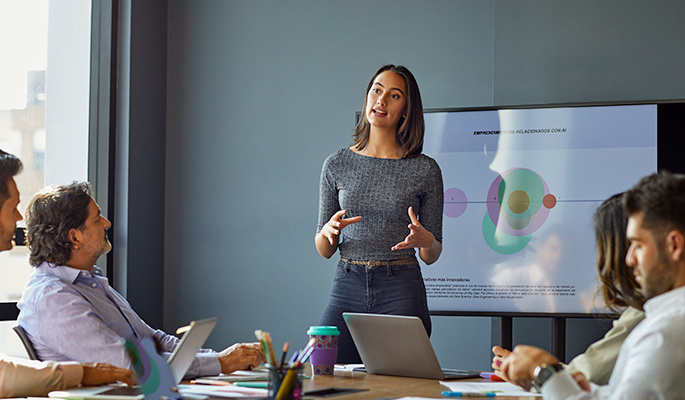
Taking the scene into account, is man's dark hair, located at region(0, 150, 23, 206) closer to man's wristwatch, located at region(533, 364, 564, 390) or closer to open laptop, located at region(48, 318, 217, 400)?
open laptop, located at region(48, 318, 217, 400)

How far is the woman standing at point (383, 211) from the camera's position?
2.26m

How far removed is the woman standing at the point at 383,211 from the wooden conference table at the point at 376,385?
46cm

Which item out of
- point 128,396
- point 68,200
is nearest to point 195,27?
point 68,200

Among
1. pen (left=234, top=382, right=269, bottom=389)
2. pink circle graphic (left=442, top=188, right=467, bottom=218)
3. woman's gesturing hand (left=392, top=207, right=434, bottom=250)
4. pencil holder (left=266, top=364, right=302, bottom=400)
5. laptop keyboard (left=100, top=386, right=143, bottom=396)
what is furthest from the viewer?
pink circle graphic (left=442, top=188, right=467, bottom=218)

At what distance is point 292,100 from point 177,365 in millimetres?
2647

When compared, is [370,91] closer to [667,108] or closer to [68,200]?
[68,200]

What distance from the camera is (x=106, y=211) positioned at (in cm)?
354

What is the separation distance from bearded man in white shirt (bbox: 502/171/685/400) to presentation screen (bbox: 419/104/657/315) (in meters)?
1.82

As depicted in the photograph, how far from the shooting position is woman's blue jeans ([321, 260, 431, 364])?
2.25 metres

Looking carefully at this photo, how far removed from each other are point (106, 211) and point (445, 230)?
1.84 meters

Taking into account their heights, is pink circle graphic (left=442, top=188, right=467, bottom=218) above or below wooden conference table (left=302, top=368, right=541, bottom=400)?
above

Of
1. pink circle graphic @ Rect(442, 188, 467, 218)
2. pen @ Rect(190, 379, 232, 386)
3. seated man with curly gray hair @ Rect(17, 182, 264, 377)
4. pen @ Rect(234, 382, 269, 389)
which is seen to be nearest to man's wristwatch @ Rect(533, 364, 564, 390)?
pen @ Rect(234, 382, 269, 389)

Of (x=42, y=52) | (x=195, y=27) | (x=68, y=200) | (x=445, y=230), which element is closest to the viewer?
(x=68, y=200)

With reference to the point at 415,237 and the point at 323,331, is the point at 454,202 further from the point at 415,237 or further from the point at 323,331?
the point at 323,331
